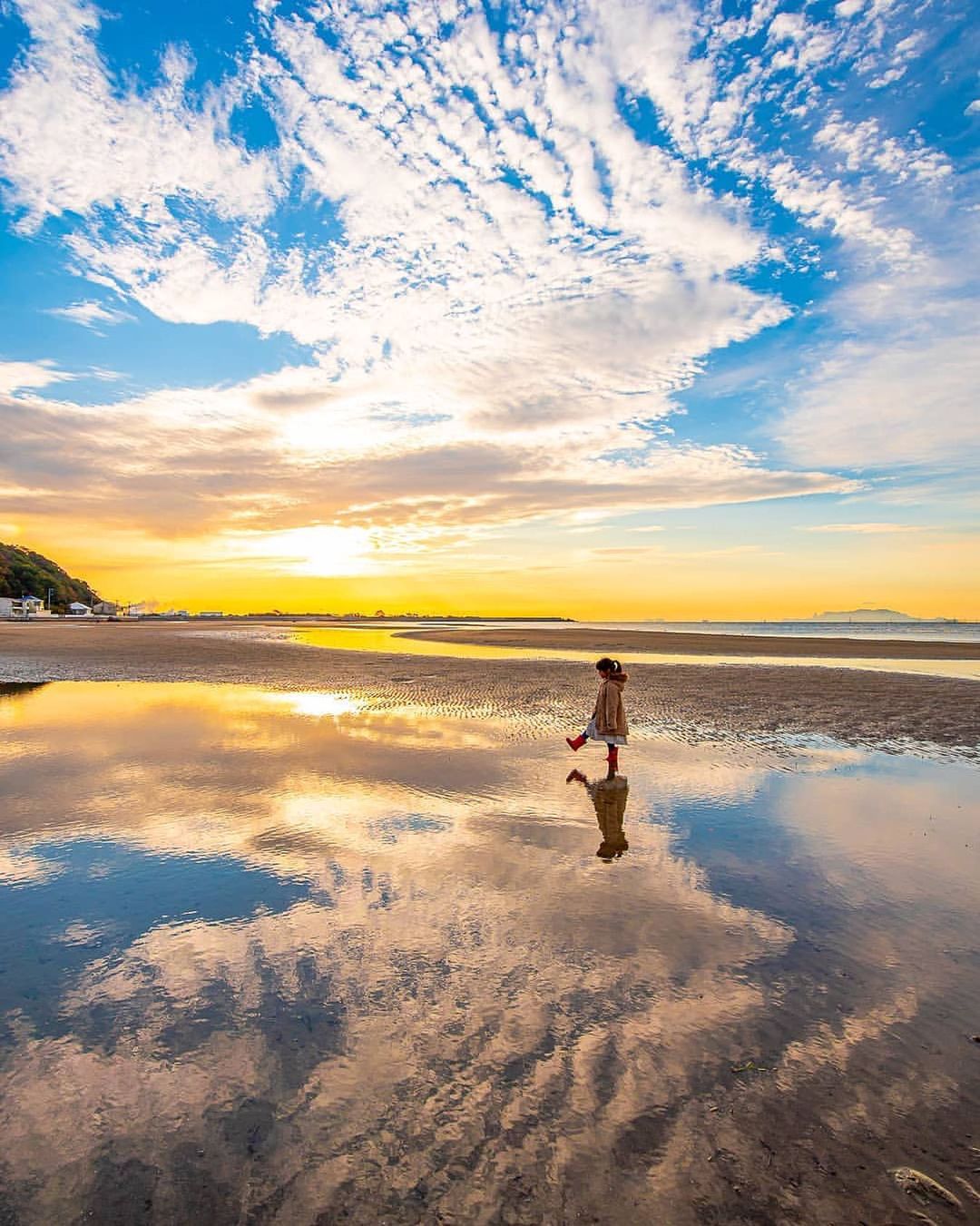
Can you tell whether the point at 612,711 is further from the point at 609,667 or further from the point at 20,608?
the point at 20,608

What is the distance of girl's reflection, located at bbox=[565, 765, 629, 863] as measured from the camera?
27.3 feet

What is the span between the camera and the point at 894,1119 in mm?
3850

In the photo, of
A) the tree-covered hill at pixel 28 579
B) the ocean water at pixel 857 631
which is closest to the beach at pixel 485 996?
the ocean water at pixel 857 631

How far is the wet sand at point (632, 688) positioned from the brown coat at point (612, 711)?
3503 mm

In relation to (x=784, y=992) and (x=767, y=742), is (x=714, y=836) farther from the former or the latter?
(x=767, y=742)

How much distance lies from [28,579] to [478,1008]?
7104 inches

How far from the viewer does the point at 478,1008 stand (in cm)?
486

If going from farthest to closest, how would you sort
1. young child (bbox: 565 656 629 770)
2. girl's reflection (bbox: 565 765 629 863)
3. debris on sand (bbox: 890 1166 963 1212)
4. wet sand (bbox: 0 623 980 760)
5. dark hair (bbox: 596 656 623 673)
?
wet sand (bbox: 0 623 980 760), dark hair (bbox: 596 656 623 673), young child (bbox: 565 656 629 770), girl's reflection (bbox: 565 765 629 863), debris on sand (bbox: 890 1166 963 1212)

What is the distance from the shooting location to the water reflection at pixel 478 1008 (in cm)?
344

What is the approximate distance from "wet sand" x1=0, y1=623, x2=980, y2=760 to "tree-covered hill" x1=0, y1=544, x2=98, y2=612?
127 metres

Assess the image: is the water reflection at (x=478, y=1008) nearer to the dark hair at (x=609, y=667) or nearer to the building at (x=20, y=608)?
the dark hair at (x=609, y=667)

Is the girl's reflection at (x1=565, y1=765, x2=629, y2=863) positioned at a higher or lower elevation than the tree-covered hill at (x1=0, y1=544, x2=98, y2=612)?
lower

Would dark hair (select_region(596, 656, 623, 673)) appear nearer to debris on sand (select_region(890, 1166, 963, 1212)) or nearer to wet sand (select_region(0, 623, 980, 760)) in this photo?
wet sand (select_region(0, 623, 980, 760))

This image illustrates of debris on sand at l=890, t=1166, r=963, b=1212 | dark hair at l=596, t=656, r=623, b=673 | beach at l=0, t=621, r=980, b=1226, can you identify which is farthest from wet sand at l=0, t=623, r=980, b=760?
debris on sand at l=890, t=1166, r=963, b=1212
